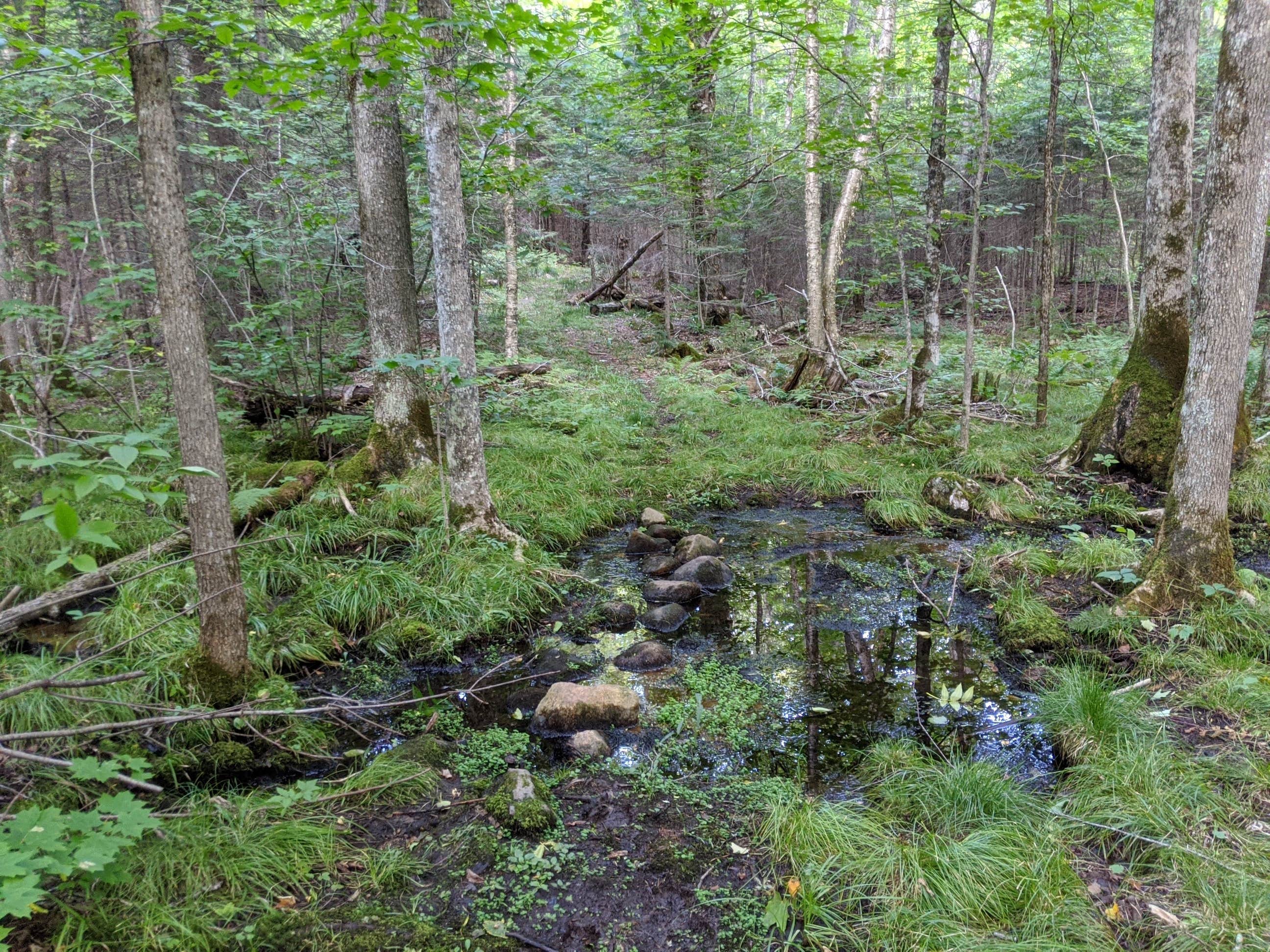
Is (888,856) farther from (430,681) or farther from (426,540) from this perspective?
(426,540)

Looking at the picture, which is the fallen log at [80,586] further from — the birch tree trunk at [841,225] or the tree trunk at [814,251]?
the birch tree trunk at [841,225]

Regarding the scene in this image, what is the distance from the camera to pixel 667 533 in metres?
7.95

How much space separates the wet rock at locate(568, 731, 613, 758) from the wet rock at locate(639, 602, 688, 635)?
172 centimetres

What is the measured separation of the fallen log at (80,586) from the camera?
4.85 meters

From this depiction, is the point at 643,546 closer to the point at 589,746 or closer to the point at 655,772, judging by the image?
the point at 589,746

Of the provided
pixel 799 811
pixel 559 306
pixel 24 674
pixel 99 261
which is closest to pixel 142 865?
pixel 24 674

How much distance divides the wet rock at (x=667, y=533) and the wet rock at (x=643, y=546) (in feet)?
0.59

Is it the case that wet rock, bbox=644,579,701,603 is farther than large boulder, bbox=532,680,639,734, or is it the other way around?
wet rock, bbox=644,579,701,603

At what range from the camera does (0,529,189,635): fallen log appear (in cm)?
485

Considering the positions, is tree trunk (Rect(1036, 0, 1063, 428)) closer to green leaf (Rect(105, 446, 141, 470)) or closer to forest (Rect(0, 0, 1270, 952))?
forest (Rect(0, 0, 1270, 952))

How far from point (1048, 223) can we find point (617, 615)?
810 cm

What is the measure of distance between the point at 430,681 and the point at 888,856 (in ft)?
11.3

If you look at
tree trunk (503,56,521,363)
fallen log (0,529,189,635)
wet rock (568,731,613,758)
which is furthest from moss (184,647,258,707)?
tree trunk (503,56,521,363)

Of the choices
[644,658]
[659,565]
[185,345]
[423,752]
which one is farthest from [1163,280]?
[185,345]
